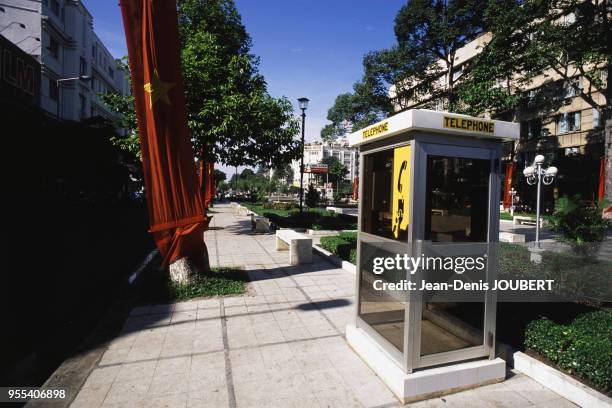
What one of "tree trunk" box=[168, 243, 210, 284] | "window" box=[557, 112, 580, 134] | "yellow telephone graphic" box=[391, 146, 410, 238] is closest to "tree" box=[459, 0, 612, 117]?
"window" box=[557, 112, 580, 134]

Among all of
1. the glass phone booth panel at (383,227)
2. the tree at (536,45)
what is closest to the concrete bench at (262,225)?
the glass phone booth panel at (383,227)

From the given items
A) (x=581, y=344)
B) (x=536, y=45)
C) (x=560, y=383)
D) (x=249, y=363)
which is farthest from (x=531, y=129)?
(x=249, y=363)

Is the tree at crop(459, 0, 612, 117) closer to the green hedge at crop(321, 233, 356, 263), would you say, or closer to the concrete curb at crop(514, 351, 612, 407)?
the green hedge at crop(321, 233, 356, 263)

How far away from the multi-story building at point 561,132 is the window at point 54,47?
32434mm

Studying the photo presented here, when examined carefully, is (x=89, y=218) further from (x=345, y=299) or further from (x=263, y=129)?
(x=345, y=299)

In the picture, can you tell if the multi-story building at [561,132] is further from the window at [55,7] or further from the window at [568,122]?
the window at [55,7]

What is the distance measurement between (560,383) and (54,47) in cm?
3946

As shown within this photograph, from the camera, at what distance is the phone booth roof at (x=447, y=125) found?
3404mm

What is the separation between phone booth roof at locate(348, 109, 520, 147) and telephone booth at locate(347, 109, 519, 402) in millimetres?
10

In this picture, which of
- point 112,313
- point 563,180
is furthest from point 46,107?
point 563,180

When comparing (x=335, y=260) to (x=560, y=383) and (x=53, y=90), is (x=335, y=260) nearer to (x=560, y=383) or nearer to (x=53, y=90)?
(x=560, y=383)

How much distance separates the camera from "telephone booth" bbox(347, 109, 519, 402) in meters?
3.56

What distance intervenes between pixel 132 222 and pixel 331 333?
1941cm

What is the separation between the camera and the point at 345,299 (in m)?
6.80
